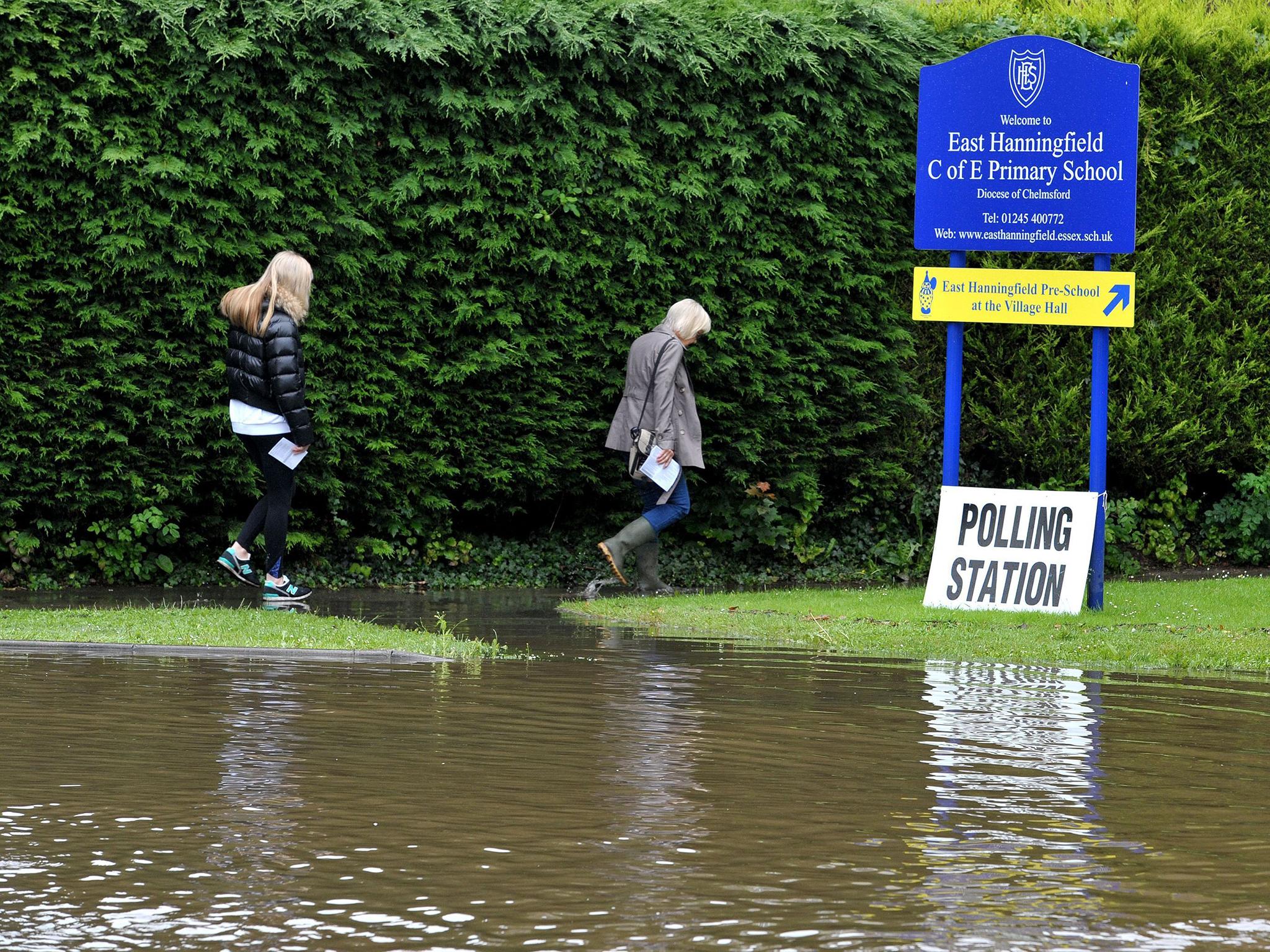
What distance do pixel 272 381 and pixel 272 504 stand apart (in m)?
0.84

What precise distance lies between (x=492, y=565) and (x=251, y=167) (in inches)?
143

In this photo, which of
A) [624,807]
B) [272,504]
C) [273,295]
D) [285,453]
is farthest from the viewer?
[272,504]

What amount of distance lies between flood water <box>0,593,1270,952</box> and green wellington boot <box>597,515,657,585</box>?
2.98 metres

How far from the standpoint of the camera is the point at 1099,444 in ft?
39.6

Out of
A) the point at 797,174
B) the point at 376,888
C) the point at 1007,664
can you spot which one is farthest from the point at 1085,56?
the point at 376,888

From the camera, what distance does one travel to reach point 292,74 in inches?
489

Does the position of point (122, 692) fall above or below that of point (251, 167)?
below

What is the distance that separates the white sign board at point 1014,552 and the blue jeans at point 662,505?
1934mm

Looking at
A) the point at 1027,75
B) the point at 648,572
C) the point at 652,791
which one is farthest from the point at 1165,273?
the point at 652,791

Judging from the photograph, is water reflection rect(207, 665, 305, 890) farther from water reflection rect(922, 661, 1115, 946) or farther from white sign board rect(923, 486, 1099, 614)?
white sign board rect(923, 486, 1099, 614)

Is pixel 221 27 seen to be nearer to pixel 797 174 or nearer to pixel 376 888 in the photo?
pixel 797 174

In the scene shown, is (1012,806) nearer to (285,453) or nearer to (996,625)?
(996,625)

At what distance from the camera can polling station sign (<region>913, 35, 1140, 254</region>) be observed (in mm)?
11898

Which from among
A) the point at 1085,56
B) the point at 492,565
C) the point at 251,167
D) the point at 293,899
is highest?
the point at 1085,56
